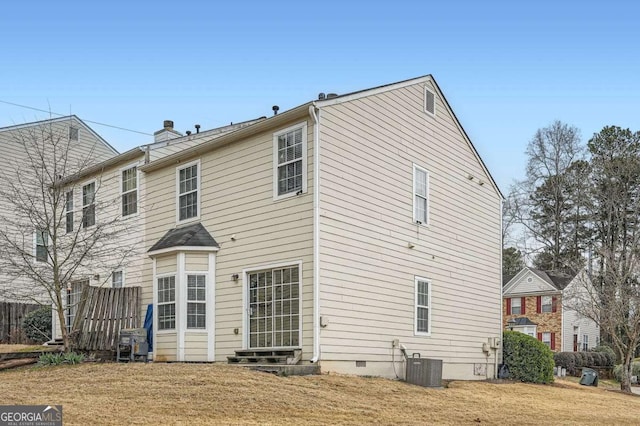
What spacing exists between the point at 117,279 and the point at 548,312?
95.0 feet

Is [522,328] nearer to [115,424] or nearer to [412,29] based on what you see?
[412,29]

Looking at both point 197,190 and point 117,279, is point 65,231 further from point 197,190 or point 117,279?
point 197,190

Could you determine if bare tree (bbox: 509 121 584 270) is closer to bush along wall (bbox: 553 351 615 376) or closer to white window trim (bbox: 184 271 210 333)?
bush along wall (bbox: 553 351 615 376)

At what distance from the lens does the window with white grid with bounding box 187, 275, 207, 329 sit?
1622 centimetres

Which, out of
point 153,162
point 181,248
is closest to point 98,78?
point 153,162

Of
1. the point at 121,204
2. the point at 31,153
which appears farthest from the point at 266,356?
the point at 31,153

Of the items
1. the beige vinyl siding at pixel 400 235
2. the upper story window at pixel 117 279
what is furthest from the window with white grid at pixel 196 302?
the upper story window at pixel 117 279

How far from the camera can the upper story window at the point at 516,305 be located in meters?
42.8

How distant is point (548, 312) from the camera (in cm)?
4116

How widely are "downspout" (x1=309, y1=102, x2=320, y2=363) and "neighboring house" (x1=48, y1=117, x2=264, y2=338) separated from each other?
4.02m

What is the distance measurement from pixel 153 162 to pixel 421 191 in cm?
723

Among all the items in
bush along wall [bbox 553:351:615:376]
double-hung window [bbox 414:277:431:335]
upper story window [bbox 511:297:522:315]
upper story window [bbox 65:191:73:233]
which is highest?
upper story window [bbox 65:191:73:233]

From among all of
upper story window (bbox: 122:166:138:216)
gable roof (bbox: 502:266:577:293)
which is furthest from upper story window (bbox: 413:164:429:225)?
gable roof (bbox: 502:266:577:293)

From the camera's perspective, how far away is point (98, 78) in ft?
59.9
